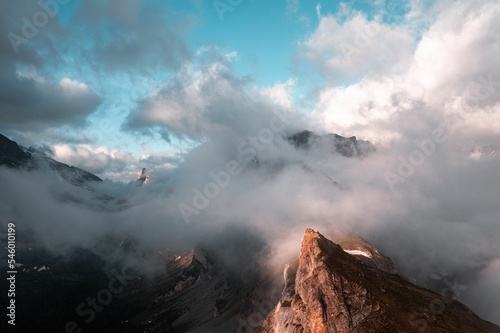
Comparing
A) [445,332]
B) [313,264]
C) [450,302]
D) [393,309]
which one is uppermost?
[313,264]

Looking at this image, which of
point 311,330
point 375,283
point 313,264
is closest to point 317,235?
point 313,264

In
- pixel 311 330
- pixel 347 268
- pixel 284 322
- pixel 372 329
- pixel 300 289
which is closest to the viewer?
pixel 372 329

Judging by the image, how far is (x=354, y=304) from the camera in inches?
5851

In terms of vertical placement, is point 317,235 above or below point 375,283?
above

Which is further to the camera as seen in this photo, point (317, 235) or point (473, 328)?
point (317, 235)

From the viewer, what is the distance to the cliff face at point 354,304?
470 ft

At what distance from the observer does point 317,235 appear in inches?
7584

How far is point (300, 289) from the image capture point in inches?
7303

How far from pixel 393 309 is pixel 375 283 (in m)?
19.3

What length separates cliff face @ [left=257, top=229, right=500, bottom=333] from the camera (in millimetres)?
143250

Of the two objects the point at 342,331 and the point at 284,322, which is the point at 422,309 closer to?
the point at 342,331

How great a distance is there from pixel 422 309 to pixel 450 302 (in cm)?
4766

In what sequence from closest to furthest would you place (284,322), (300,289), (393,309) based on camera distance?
(393,309), (300,289), (284,322)

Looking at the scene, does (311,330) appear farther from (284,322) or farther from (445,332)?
(445,332)
